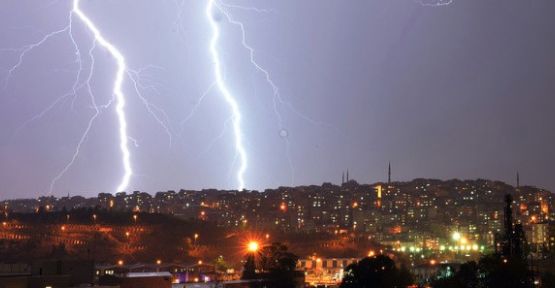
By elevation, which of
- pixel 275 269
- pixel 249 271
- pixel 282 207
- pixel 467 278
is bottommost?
pixel 467 278

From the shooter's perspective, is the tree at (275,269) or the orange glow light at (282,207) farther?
Result: the orange glow light at (282,207)

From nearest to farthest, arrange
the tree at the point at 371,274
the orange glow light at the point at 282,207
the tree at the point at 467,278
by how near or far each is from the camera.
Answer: the tree at the point at 371,274
the tree at the point at 467,278
the orange glow light at the point at 282,207

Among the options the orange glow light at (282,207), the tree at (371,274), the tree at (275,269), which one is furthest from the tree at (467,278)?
the orange glow light at (282,207)

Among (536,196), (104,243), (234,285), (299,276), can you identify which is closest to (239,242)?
(104,243)

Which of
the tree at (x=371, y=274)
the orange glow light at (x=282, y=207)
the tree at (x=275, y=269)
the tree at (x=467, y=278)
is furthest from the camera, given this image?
the orange glow light at (x=282, y=207)

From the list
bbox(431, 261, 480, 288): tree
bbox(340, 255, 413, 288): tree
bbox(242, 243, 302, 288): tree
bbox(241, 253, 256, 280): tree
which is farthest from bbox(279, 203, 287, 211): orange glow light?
bbox(340, 255, 413, 288): tree

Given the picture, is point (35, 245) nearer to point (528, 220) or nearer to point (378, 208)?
point (378, 208)

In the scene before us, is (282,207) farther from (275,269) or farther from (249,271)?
(275,269)

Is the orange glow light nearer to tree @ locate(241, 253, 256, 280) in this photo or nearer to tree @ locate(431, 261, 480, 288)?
tree @ locate(241, 253, 256, 280)

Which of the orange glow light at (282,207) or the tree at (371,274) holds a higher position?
the orange glow light at (282,207)

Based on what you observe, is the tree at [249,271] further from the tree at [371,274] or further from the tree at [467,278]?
the tree at [467,278]

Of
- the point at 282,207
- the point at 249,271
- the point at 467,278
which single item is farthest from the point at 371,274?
the point at 282,207
